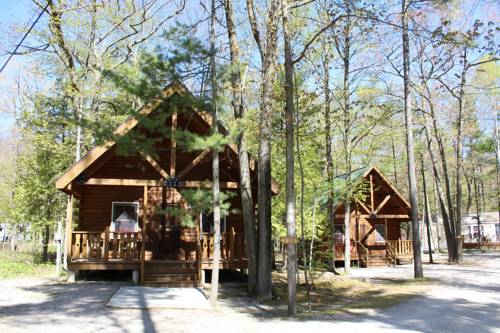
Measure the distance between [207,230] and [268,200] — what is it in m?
4.92

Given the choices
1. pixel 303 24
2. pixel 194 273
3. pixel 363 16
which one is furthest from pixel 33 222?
pixel 363 16

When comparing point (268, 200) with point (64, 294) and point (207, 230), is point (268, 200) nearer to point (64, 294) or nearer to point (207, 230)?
point (207, 230)

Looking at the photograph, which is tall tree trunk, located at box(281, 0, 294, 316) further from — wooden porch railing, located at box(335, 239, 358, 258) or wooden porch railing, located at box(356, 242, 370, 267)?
wooden porch railing, located at box(356, 242, 370, 267)

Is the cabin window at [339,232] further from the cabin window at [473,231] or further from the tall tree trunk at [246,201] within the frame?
the cabin window at [473,231]

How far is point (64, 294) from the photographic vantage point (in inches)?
461

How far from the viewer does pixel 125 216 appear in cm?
1631

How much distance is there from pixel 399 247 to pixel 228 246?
46.9 ft

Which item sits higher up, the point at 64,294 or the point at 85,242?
the point at 85,242

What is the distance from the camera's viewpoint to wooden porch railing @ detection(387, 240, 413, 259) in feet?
82.1

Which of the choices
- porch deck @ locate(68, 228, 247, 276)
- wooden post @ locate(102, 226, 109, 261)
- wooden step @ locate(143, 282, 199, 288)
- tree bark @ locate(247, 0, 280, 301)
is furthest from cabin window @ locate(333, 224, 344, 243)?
wooden post @ locate(102, 226, 109, 261)

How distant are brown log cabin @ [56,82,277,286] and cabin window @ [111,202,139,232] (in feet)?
0.12

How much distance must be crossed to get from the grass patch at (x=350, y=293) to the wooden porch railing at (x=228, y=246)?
5.62ft

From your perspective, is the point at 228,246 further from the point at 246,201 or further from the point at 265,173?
the point at 265,173

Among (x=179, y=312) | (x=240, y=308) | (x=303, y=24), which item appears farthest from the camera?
(x=303, y=24)
